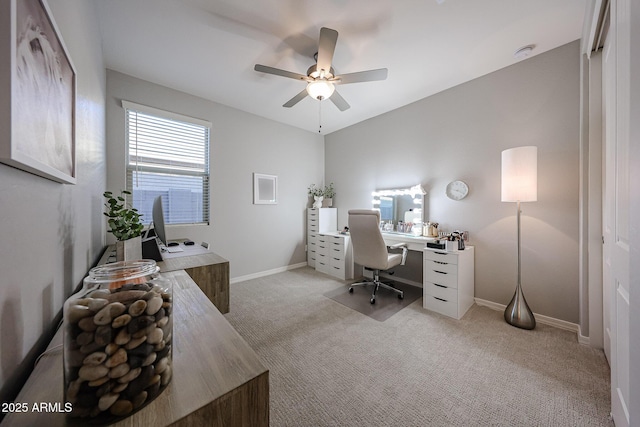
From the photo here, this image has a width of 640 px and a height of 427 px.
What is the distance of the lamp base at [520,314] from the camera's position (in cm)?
217

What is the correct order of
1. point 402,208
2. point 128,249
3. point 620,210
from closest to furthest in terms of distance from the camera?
1. point 620,210
2. point 128,249
3. point 402,208

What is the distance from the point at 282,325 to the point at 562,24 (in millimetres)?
3712

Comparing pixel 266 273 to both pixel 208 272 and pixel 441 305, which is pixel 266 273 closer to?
pixel 208 272

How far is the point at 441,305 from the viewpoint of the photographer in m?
2.48

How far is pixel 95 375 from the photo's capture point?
44 centimetres

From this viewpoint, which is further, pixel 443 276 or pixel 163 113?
pixel 163 113

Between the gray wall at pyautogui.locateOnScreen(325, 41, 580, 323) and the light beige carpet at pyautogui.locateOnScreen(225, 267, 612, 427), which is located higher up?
the gray wall at pyautogui.locateOnScreen(325, 41, 580, 323)

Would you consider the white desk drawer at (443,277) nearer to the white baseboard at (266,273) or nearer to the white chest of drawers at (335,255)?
the white chest of drawers at (335,255)

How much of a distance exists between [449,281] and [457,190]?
1.18m

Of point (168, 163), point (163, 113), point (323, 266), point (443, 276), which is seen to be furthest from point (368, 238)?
point (163, 113)

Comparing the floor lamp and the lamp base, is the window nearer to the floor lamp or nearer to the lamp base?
the floor lamp

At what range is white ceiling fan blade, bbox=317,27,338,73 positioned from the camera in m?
1.67

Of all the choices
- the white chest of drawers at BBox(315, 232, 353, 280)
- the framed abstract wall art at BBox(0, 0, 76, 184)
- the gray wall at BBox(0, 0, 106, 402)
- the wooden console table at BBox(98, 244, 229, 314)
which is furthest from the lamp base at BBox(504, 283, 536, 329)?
the framed abstract wall art at BBox(0, 0, 76, 184)

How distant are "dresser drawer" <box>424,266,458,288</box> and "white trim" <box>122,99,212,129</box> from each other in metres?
3.55
